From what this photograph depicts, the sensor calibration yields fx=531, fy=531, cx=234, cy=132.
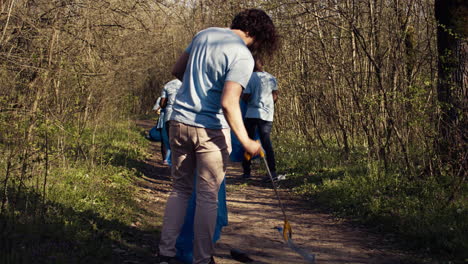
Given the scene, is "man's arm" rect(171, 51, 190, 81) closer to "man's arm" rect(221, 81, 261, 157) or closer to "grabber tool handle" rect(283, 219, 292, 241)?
"man's arm" rect(221, 81, 261, 157)

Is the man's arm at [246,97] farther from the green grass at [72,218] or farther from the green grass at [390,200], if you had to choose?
the green grass at [72,218]

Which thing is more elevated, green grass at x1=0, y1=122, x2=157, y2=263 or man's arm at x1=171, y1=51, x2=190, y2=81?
man's arm at x1=171, y1=51, x2=190, y2=81

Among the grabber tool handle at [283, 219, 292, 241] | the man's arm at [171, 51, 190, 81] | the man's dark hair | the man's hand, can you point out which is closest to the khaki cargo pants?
the man's hand

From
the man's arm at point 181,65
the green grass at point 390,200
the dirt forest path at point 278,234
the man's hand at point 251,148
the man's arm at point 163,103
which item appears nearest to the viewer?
the man's hand at point 251,148

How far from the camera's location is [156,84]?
97.4 ft

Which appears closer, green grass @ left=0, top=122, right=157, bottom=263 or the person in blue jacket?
green grass @ left=0, top=122, right=157, bottom=263

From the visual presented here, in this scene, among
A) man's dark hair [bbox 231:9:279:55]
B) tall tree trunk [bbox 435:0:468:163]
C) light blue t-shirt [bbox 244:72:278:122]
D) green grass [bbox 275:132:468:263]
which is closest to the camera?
man's dark hair [bbox 231:9:279:55]

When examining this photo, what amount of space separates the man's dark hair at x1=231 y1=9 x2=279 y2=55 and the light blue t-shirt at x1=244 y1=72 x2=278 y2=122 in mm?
4852

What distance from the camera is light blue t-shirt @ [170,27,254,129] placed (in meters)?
3.70

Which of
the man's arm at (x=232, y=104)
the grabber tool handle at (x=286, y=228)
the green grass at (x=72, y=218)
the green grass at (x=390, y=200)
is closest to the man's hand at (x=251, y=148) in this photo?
the man's arm at (x=232, y=104)

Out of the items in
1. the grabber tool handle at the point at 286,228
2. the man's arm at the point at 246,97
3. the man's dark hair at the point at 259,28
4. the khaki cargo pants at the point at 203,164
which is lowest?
the grabber tool handle at the point at 286,228

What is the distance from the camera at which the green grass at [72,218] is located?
4125mm

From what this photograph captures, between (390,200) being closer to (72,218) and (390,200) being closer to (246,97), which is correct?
(246,97)

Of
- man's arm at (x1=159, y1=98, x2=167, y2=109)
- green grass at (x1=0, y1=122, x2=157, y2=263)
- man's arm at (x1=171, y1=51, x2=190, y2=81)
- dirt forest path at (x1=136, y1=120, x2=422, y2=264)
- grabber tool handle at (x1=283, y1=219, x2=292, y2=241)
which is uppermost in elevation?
man's arm at (x1=171, y1=51, x2=190, y2=81)
